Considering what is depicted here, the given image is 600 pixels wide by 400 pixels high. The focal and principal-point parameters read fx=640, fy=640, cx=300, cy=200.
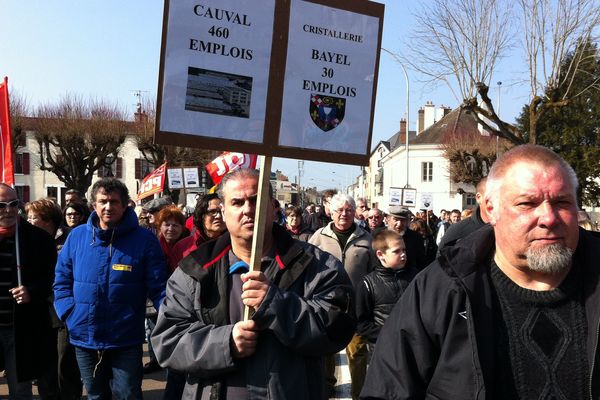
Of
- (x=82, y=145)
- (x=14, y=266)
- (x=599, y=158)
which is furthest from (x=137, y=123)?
(x=14, y=266)

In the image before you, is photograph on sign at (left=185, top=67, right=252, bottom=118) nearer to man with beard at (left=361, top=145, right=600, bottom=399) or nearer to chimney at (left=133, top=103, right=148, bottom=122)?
man with beard at (left=361, top=145, right=600, bottom=399)

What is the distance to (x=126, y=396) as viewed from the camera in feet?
14.8

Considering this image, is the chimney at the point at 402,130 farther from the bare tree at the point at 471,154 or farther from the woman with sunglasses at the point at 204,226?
the woman with sunglasses at the point at 204,226

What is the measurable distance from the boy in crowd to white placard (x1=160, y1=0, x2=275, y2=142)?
2.87 meters

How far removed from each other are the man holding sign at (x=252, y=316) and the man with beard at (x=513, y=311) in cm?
56

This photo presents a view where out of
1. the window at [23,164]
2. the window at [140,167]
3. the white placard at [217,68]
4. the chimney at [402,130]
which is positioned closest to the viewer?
the white placard at [217,68]

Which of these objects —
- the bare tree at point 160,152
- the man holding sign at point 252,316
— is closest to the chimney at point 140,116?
the bare tree at point 160,152

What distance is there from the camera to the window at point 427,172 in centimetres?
5762

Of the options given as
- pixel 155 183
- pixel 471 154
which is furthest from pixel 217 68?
pixel 471 154

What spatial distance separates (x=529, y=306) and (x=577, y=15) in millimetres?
17809

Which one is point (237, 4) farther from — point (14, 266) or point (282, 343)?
point (14, 266)

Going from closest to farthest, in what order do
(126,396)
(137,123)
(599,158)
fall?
(126,396) < (599,158) < (137,123)

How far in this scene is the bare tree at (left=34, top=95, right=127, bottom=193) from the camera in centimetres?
3594

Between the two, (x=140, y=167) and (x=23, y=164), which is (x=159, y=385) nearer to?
(x=23, y=164)
